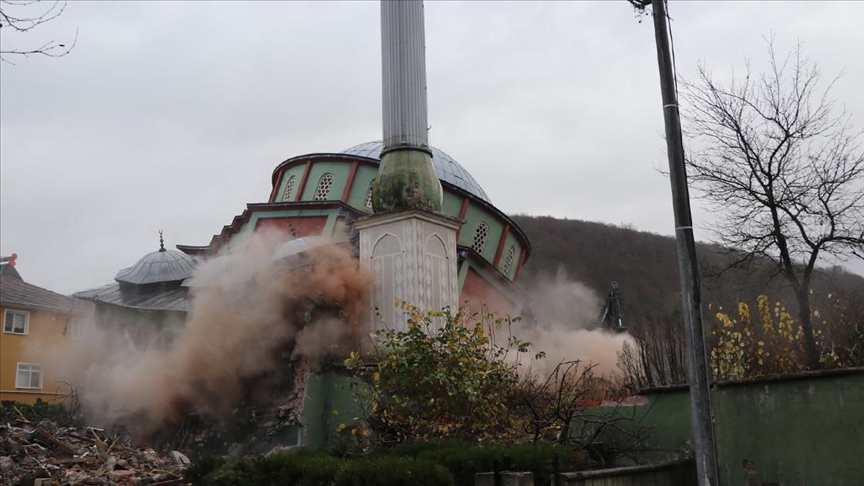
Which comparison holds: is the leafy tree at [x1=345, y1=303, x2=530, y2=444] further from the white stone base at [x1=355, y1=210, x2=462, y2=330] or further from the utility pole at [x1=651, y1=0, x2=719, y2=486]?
the utility pole at [x1=651, y1=0, x2=719, y2=486]

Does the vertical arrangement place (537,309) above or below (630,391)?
above

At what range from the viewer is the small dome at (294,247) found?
2195 cm

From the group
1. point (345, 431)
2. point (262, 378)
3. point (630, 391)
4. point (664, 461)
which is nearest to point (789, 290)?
point (630, 391)

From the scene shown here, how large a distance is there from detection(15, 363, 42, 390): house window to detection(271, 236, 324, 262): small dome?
768 inches

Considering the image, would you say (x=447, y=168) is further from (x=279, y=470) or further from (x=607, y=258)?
(x=607, y=258)

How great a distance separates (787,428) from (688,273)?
10.9ft

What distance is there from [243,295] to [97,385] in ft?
22.2

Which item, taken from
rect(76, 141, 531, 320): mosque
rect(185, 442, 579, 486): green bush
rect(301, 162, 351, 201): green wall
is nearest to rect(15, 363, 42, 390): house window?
rect(76, 141, 531, 320): mosque

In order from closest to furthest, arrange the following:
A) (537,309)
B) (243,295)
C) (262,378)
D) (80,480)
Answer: (80,480) < (262,378) < (243,295) < (537,309)

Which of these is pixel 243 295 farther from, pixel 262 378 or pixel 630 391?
pixel 630 391

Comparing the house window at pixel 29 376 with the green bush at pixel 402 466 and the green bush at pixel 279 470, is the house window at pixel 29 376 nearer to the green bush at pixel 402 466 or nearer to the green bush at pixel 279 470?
the green bush at pixel 279 470

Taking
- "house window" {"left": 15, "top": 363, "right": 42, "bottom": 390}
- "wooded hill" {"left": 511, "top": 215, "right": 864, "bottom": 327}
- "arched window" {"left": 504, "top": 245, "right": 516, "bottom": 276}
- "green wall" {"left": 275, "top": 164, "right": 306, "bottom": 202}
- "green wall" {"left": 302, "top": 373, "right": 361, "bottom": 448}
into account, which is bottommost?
"green wall" {"left": 302, "top": 373, "right": 361, "bottom": 448}

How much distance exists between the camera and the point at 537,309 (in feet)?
121

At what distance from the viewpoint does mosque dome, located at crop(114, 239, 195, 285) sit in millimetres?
32906
